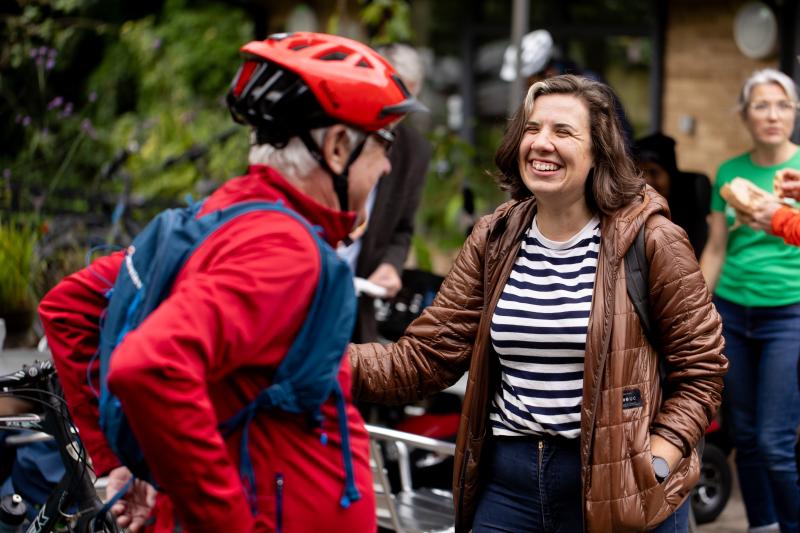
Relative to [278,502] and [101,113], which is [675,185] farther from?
[101,113]

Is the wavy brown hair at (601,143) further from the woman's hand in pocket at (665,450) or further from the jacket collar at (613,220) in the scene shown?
the woman's hand in pocket at (665,450)

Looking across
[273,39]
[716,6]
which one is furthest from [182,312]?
[716,6]

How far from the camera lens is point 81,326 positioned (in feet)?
8.02

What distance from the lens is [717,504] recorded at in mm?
6164

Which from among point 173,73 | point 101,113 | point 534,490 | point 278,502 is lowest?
point 101,113

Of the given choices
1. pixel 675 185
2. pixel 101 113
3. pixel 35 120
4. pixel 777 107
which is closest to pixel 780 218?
pixel 675 185

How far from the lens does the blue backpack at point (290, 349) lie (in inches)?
84.1

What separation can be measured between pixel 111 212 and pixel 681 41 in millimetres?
4802

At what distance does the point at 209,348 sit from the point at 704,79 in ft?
28.4

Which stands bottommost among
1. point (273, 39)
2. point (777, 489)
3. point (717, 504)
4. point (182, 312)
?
point (717, 504)

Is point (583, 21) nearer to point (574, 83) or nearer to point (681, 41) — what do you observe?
point (681, 41)

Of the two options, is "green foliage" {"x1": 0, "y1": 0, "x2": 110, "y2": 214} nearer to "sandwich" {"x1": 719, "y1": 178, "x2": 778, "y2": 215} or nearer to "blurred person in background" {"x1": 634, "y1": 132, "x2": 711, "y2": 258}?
"blurred person in background" {"x1": 634, "y1": 132, "x2": 711, "y2": 258}

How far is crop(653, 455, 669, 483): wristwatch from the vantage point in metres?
3.20

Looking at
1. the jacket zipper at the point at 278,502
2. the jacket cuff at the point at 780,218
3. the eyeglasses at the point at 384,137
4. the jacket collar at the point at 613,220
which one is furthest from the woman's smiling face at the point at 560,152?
the jacket cuff at the point at 780,218
